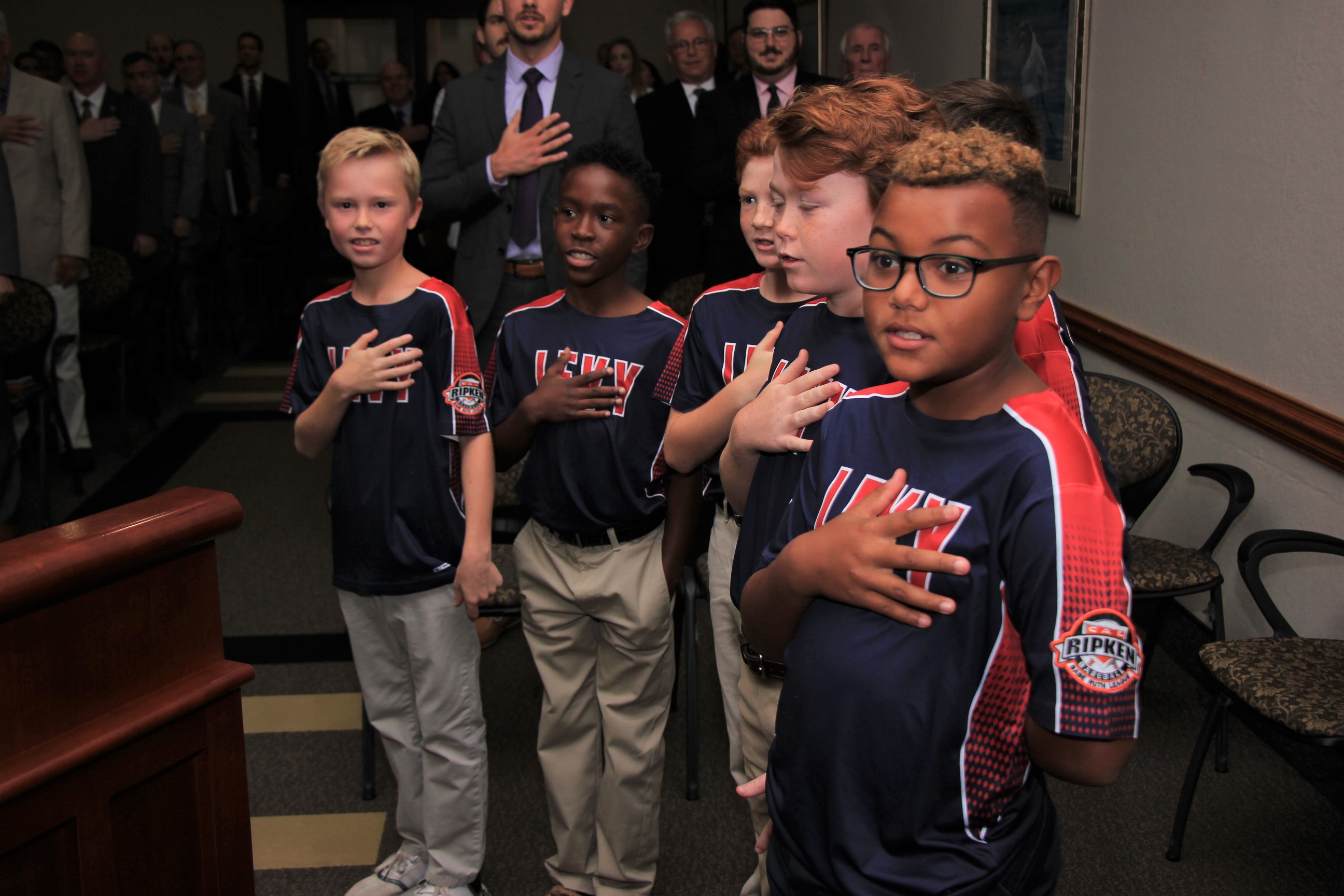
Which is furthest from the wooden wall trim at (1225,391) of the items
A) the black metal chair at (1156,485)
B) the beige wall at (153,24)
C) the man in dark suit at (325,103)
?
the beige wall at (153,24)

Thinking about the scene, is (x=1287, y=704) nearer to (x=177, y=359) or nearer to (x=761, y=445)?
(x=761, y=445)

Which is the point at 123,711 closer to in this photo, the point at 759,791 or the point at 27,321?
the point at 759,791

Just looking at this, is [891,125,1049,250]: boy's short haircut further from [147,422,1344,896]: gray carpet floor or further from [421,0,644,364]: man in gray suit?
[421,0,644,364]: man in gray suit

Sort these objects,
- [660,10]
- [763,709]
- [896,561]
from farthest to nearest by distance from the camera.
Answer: [660,10] → [763,709] → [896,561]

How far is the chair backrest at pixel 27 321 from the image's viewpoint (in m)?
3.99

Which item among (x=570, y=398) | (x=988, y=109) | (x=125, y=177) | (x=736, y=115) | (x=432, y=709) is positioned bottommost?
(x=432, y=709)

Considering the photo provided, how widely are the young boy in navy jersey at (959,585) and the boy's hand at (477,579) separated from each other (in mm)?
936

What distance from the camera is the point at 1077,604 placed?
88cm

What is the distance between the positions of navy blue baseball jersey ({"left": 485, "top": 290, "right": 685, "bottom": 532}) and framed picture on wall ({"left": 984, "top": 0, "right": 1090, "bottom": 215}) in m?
2.02

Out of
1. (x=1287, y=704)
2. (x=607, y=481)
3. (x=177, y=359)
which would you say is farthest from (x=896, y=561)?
(x=177, y=359)

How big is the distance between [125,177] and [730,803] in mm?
4787

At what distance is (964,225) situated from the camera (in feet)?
3.04

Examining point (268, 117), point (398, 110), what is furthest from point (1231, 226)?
point (268, 117)

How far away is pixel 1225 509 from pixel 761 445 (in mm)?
2110
